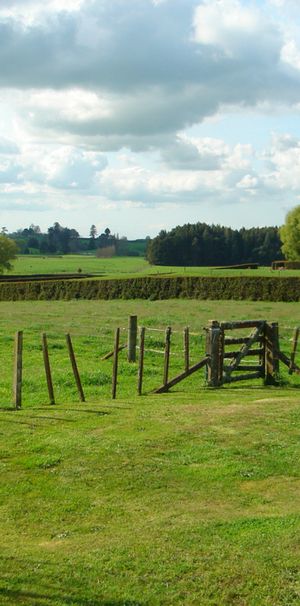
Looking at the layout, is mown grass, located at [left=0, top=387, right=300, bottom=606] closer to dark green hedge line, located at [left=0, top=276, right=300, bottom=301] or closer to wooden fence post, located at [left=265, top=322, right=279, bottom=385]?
wooden fence post, located at [left=265, top=322, right=279, bottom=385]

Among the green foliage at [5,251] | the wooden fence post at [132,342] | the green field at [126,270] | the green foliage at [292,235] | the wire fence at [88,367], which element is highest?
the green foliage at [292,235]

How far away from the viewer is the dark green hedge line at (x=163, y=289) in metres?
57.7

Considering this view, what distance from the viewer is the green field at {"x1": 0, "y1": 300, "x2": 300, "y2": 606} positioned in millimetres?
7617

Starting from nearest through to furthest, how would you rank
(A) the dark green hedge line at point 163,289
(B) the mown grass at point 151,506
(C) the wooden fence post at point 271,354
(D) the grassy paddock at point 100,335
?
1. (B) the mown grass at point 151,506
2. (D) the grassy paddock at point 100,335
3. (C) the wooden fence post at point 271,354
4. (A) the dark green hedge line at point 163,289

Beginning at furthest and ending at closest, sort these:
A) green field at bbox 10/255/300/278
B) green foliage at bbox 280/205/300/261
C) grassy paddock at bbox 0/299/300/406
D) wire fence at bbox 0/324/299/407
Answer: green foliage at bbox 280/205/300/261 → green field at bbox 10/255/300/278 → grassy paddock at bbox 0/299/300/406 → wire fence at bbox 0/324/299/407

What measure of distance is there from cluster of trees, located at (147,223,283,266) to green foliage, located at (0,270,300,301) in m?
83.6

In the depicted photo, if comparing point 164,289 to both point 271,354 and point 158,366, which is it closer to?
point 158,366

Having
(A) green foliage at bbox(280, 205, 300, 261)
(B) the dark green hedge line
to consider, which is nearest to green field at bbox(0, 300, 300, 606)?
(B) the dark green hedge line

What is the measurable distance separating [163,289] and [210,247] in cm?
8805

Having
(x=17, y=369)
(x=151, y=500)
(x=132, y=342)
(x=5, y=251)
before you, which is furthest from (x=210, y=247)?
(x=151, y=500)

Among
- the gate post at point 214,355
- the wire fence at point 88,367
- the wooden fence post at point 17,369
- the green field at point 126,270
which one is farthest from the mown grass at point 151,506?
the green field at point 126,270

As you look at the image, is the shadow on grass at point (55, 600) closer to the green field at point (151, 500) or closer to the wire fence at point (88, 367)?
the green field at point (151, 500)

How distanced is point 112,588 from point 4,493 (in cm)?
347

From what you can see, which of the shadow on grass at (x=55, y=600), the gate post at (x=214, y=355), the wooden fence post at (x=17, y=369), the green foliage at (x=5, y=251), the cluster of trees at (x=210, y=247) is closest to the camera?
the shadow on grass at (x=55, y=600)
